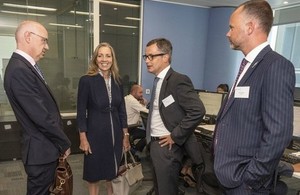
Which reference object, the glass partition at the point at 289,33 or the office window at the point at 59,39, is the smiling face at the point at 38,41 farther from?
the glass partition at the point at 289,33

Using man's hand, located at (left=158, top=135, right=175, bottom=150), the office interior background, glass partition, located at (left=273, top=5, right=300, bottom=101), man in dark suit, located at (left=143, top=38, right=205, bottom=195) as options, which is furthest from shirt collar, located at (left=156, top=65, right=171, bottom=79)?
glass partition, located at (left=273, top=5, right=300, bottom=101)

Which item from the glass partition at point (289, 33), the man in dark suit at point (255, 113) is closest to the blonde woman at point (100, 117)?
the man in dark suit at point (255, 113)

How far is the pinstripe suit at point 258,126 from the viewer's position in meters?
1.00

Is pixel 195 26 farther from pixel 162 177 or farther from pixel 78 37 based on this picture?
pixel 162 177

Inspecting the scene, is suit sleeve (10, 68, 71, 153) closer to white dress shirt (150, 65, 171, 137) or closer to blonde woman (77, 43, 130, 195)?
blonde woman (77, 43, 130, 195)

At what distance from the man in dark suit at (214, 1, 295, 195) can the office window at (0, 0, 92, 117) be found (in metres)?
3.33

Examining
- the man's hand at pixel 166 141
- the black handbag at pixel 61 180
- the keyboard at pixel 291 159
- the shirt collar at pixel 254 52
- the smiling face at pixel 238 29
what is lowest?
the black handbag at pixel 61 180

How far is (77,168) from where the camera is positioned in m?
3.38

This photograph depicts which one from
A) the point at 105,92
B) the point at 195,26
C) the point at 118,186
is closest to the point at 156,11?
the point at 195,26

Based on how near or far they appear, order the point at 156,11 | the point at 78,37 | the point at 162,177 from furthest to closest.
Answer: the point at 156,11, the point at 78,37, the point at 162,177

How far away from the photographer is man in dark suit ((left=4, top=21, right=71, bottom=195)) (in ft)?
4.90

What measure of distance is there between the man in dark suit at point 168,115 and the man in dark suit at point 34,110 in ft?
2.18

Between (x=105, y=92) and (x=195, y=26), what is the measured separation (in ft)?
10.7

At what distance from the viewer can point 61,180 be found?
170cm
